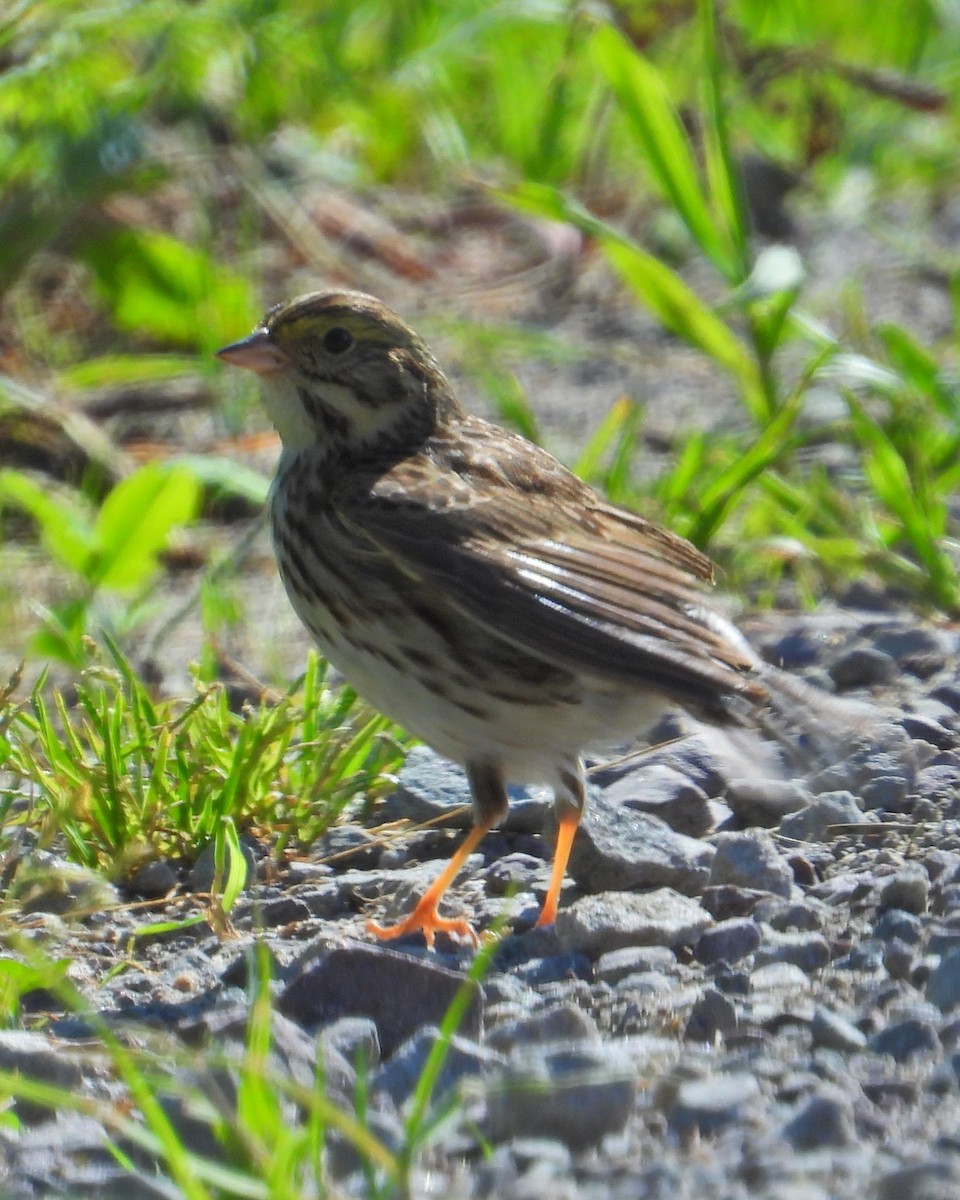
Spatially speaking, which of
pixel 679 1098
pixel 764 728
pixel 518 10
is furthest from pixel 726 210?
pixel 679 1098

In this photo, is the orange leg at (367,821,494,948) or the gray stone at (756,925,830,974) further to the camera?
the orange leg at (367,821,494,948)

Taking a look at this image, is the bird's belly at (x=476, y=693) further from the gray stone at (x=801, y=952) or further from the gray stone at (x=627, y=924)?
the gray stone at (x=801, y=952)

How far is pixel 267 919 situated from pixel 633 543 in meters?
1.09

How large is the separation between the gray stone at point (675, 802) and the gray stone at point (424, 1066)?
127 centimetres

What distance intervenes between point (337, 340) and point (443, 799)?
1.04 meters

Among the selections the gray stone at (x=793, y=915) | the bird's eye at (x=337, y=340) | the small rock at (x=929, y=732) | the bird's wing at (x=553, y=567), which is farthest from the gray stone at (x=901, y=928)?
the bird's eye at (x=337, y=340)

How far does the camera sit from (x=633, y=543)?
439 centimetres

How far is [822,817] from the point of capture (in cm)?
425

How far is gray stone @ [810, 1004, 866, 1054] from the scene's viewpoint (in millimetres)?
3084

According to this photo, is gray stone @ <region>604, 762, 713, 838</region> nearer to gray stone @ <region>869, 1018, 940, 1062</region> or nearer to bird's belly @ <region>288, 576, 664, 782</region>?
bird's belly @ <region>288, 576, 664, 782</region>

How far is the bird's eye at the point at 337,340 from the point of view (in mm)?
4656

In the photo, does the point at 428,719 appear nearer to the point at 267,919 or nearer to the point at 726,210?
the point at 267,919

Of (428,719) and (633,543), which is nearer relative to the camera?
(428,719)

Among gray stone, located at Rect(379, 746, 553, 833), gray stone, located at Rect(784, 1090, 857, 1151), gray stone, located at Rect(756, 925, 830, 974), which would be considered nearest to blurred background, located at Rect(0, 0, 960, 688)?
gray stone, located at Rect(379, 746, 553, 833)
